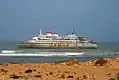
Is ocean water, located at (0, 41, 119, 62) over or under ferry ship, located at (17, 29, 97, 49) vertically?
under

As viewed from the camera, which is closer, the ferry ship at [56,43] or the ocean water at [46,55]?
the ocean water at [46,55]

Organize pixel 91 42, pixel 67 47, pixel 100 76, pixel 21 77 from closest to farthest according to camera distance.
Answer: pixel 21 77 → pixel 100 76 → pixel 67 47 → pixel 91 42

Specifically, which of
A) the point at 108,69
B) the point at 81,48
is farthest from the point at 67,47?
the point at 108,69

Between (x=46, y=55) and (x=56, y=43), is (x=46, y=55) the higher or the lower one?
the lower one

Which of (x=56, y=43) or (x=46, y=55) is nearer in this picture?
(x=46, y=55)

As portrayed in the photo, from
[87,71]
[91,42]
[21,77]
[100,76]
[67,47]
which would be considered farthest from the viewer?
[91,42]

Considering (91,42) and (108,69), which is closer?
(108,69)

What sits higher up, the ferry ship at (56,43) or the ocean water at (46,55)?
the ferry ship at (56,43)

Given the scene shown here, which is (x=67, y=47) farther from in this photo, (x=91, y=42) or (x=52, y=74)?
(x=52, y=74)

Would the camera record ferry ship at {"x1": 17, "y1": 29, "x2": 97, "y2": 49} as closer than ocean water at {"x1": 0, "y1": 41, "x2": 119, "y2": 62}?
No

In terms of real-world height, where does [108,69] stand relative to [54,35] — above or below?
below

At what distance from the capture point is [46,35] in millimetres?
96938

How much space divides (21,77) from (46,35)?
3462 inches

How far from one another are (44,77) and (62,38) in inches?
3501
